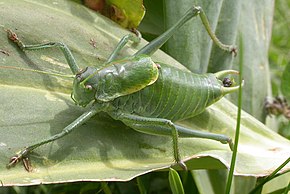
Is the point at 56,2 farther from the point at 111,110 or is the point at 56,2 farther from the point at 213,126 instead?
the point at 213,126

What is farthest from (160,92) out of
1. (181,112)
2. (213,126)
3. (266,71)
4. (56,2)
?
(266,71)

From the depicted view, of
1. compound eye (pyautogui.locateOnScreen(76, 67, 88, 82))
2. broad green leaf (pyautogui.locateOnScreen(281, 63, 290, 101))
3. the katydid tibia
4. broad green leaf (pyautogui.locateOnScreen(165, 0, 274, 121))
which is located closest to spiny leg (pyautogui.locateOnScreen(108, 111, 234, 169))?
the katydid tibia

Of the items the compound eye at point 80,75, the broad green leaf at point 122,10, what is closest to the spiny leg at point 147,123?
the compound eye at point 80,75

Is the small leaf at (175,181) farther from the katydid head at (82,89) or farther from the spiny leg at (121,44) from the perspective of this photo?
the spiny leg at (121,44)

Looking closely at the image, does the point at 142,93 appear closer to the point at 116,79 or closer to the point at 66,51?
the point at 116,79

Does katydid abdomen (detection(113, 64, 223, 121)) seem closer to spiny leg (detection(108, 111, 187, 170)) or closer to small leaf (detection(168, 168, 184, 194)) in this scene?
spiny leg (detection(108, 111, 187, 170))
